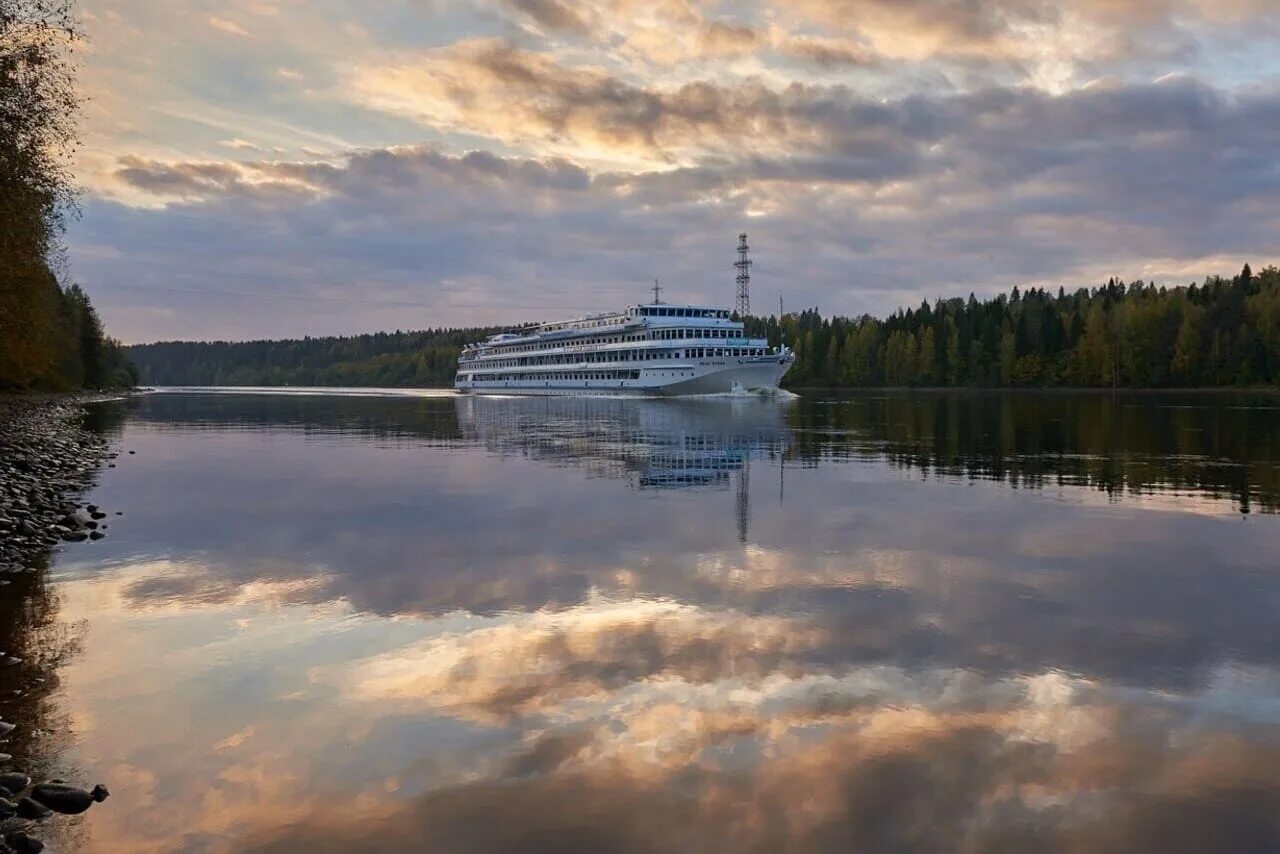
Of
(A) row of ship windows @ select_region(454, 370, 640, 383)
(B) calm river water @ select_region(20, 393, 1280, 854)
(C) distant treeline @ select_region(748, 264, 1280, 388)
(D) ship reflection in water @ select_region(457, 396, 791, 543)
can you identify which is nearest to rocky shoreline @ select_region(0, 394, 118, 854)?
(B) calm river water @ select_region(20, 393, 1280, 854)

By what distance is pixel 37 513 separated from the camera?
20.5 metres

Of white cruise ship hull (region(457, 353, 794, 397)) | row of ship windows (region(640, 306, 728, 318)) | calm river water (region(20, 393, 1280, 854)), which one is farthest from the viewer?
row of ship windows (region(640, 306, 728, 318))

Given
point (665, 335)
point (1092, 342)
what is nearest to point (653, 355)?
point (665, 335)

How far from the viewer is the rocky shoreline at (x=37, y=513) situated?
7.07 m

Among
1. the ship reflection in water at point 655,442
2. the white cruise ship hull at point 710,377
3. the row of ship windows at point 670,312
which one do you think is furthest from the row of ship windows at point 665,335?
the ship reflection in water at point 655,442

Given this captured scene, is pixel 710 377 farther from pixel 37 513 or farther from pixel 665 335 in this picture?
pixel 37 513

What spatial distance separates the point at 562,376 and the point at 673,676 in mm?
119849

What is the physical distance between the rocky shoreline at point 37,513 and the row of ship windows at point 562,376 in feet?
213

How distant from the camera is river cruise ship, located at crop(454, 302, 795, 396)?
100875mm

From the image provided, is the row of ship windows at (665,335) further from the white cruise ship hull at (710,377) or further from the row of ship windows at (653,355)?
the white cruise ship hull at (710,377)

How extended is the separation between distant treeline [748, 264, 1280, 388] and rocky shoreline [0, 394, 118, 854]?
147 metres

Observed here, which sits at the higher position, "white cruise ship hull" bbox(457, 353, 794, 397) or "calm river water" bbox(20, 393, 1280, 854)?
"white cruise ship hull" bbox(457, 353, 794, 397)

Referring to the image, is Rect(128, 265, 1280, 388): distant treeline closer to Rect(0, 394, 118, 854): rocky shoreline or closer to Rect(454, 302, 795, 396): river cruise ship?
Rect(454, 302, 795, 396): river cruise ship

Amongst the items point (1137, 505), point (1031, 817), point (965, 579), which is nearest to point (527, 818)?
point (1031, 817)
